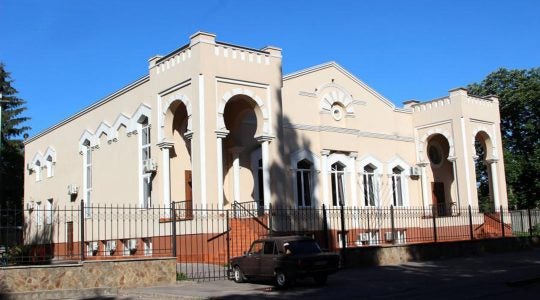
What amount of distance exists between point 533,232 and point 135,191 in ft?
67.4

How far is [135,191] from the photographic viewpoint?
28.9 m

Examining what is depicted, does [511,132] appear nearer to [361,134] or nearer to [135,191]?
[361,134]

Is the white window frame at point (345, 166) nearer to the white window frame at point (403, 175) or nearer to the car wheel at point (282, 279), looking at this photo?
the white window frame at point (403, 175)

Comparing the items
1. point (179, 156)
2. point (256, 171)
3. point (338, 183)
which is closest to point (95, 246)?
point (179, 156)

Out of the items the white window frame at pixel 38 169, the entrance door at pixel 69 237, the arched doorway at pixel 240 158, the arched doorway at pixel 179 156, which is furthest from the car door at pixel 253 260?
the white window frame at pixel 38 169

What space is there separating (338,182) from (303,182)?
2484 millimetres

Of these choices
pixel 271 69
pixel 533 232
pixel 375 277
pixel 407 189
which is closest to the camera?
pixel 375 277

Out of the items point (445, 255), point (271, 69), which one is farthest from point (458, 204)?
point (271, 69)

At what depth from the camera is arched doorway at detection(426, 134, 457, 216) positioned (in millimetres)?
35594

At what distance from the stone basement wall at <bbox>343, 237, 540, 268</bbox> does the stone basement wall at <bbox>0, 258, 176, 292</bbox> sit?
6603 millimetres

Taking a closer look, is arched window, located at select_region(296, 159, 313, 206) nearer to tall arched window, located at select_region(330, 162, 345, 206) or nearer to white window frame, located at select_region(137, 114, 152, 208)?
tall arched window, located at select_region(330, 162, 345, 206)

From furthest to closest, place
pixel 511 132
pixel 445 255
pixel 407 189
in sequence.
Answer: pixel 511 132 → pixel 407 189 → pixel 445 255

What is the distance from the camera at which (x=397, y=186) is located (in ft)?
112

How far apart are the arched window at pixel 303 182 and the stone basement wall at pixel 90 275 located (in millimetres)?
12704
